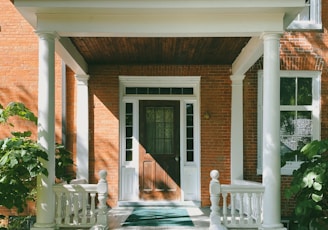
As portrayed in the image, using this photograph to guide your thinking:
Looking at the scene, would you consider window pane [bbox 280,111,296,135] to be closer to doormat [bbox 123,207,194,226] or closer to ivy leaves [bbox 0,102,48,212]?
doormat [bbox 123,207,194,226]

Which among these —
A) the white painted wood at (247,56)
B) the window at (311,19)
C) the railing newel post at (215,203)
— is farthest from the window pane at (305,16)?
the railing newel post at (215,203)

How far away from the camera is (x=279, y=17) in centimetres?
706

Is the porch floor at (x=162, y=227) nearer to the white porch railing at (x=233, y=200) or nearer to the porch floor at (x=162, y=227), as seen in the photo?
the porch floor at (x=162, y=227)

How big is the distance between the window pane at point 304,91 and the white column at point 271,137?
11.5 ft

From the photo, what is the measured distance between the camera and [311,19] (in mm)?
10586

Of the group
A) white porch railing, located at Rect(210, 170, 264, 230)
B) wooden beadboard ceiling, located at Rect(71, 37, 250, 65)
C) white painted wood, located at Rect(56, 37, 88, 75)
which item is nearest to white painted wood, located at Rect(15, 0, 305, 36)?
white painted wood, located at Rect(56, 37, 88, 75)

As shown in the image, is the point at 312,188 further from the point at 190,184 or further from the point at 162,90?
the point at 162,90

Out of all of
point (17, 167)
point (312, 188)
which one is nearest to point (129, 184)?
point (17, 167)

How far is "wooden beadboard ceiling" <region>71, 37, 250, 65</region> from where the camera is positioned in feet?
27.8

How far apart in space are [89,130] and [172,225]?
138 inches

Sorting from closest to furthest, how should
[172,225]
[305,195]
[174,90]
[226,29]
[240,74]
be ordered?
[226,29] < [305,195] < [172,225] < [240,74] < [174,90]

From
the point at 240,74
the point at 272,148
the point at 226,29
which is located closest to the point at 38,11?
the point at 226,29

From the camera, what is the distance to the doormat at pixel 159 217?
848 centimetres

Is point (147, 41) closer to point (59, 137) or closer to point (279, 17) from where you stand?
point (279, 17)
